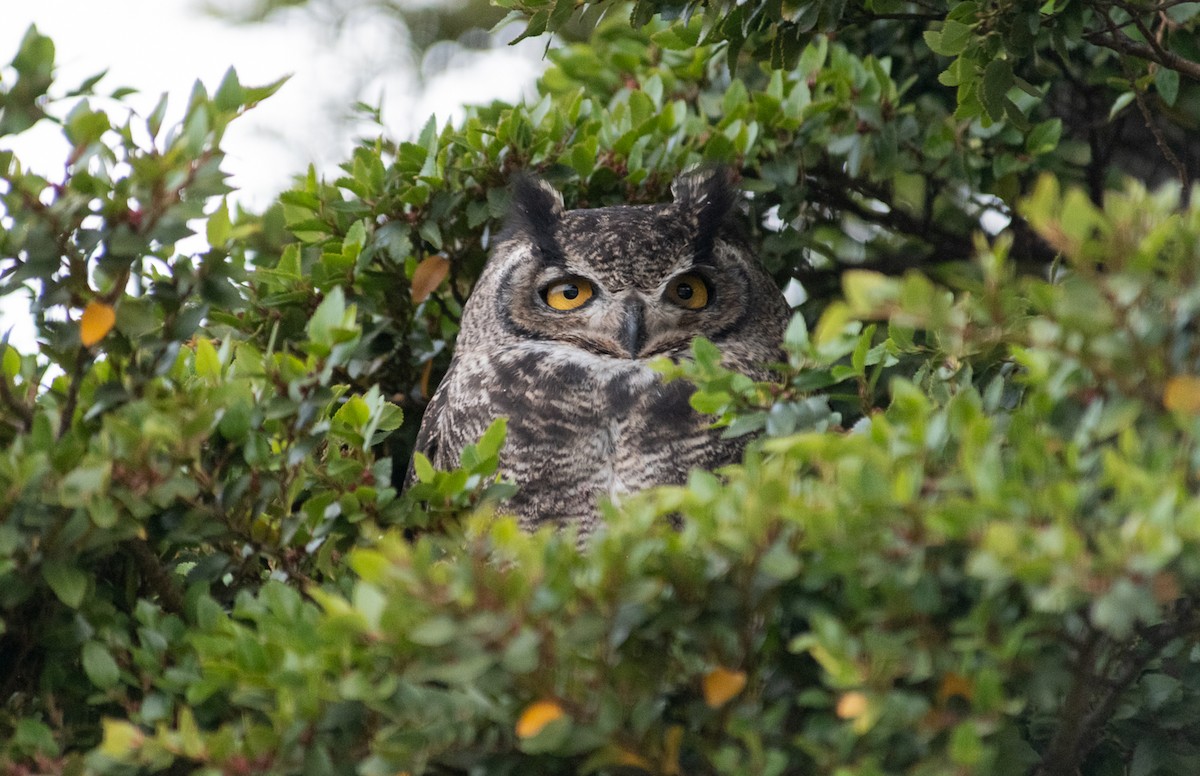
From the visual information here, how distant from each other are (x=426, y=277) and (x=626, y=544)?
156cm

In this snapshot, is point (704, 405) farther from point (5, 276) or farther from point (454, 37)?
point (454, 37)

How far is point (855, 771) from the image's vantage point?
1437 millimetres

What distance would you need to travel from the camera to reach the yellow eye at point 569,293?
3.09 meters

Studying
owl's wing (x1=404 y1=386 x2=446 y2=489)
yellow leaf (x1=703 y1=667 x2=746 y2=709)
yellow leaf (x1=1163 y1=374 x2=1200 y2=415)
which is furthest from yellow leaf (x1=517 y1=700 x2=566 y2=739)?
owl's wing (x1=404 y1=386 x2=446 y2=489)

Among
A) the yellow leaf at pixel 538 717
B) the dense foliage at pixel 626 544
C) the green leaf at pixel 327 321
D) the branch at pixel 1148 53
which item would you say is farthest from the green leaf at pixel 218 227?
the branch at pixel 1148 53

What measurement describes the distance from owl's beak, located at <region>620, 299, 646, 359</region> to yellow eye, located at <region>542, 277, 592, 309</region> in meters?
0.14

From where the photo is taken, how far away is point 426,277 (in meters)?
2.96

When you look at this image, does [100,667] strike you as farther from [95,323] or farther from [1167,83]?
[1167,83]

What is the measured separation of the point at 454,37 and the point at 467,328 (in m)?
3.65

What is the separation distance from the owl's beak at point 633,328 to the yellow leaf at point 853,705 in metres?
1.55

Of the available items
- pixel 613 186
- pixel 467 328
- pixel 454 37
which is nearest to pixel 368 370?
pixel 467 328

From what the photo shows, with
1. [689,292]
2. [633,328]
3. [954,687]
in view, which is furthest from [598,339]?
[954,687]

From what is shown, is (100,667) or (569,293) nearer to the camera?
(100,667)

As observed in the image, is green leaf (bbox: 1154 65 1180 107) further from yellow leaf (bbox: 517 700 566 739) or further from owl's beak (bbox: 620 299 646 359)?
yellow leaf (bbox: 517 700 566 739)
